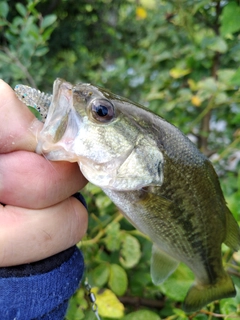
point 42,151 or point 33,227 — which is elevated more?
point 42,151

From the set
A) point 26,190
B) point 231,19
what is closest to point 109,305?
point 26,190

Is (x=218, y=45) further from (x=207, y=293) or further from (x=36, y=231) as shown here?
(x=36, y=231)

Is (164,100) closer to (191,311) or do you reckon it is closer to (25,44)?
(25,44)

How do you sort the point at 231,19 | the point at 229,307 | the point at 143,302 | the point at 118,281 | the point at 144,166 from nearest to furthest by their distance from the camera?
the point at 144,166, the point at 229,307, the point at 118,281, the point at 231,19, the point at 143,302

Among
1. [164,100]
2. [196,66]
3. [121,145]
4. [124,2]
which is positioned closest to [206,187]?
[121,145]

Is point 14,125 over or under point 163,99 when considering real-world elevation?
over

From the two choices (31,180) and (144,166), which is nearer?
(31,180)

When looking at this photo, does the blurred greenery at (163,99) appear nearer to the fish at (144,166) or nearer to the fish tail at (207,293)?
the fish tail at (207,293)
